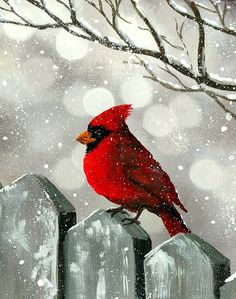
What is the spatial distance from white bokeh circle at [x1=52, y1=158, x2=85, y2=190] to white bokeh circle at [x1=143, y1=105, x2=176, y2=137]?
48cm

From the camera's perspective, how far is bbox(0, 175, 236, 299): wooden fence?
1.75m

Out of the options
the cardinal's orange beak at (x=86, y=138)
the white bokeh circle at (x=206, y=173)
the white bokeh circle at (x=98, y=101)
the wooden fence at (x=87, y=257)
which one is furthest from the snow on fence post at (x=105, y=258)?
the white bokeh circle at (x=206, y=173)

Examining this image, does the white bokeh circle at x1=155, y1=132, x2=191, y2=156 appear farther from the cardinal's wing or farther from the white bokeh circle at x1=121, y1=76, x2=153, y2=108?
the cardinal's wing

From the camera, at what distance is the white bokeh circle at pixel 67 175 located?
13.8 feet

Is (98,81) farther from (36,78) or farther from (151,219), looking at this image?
(151,219)

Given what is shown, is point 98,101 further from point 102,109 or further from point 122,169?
point 122,169

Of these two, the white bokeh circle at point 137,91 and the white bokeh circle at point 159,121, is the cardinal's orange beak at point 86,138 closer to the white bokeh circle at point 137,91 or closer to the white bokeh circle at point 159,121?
the white bokeh circle at point 137,91

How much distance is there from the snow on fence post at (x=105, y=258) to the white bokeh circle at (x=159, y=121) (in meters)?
2.15

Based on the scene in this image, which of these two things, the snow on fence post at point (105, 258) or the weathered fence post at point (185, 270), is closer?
the weathered fence post at point (185, 270)

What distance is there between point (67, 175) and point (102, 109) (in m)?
0.48

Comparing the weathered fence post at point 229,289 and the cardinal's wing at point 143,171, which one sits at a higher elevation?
the cardinal's wing at point 143,171

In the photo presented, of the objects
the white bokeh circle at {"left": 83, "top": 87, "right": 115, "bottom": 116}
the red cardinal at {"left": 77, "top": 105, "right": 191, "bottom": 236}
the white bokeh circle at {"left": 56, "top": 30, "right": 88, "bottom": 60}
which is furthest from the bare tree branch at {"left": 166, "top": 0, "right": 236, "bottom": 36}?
the white bokeh circle at {"left": 56, "top": 30, "right": 88, "bottom": 60}

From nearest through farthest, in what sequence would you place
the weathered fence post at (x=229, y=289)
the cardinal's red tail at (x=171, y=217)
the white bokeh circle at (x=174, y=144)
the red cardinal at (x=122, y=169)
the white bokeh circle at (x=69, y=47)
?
the weathered fence post at (x=229, y=289)
the red cardinal at (x=122, y=169)
the cardinal's red tail at (x=171, y=217)
the white bokeh circle at (x=174, y=144)
the white bokeh circle at (x=69, y=47)

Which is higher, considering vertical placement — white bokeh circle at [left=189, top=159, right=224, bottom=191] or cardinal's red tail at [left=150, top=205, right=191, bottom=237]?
cardinal's red tail at [left=150, top=205, right=191, bottom=237]
